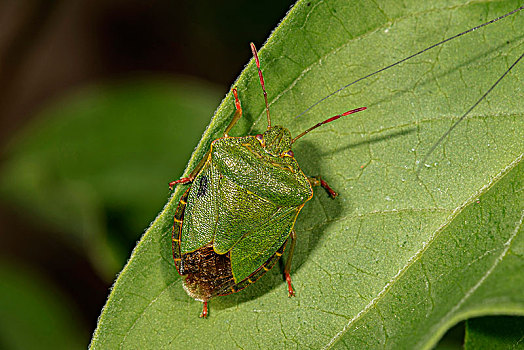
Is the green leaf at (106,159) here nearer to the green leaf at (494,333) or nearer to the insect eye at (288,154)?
the insect eye at (288,154)

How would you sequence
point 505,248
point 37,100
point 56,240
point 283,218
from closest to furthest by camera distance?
point 505,248, point 283,218, point 56,240, point 37,100

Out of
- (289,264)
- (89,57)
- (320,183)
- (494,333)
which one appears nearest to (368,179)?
(320,183)

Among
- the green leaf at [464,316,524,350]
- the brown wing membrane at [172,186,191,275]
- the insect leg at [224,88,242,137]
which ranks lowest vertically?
the green leaf at [464,316,524,350]

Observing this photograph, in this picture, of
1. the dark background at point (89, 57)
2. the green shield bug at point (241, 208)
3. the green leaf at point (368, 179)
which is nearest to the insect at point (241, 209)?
the green shield bug at point (241, 208)

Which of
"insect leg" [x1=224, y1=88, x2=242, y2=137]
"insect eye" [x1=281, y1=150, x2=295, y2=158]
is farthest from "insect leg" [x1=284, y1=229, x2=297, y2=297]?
"insect leg" [x1=224, y1=88, x2=242, y2=137]

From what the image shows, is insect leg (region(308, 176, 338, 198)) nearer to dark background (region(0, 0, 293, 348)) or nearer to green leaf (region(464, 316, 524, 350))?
green leaf (region(464, 316, 524, 350))

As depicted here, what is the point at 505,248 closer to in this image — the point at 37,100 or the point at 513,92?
the point at 513,92

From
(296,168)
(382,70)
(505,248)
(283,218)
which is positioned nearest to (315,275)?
(283,218)
